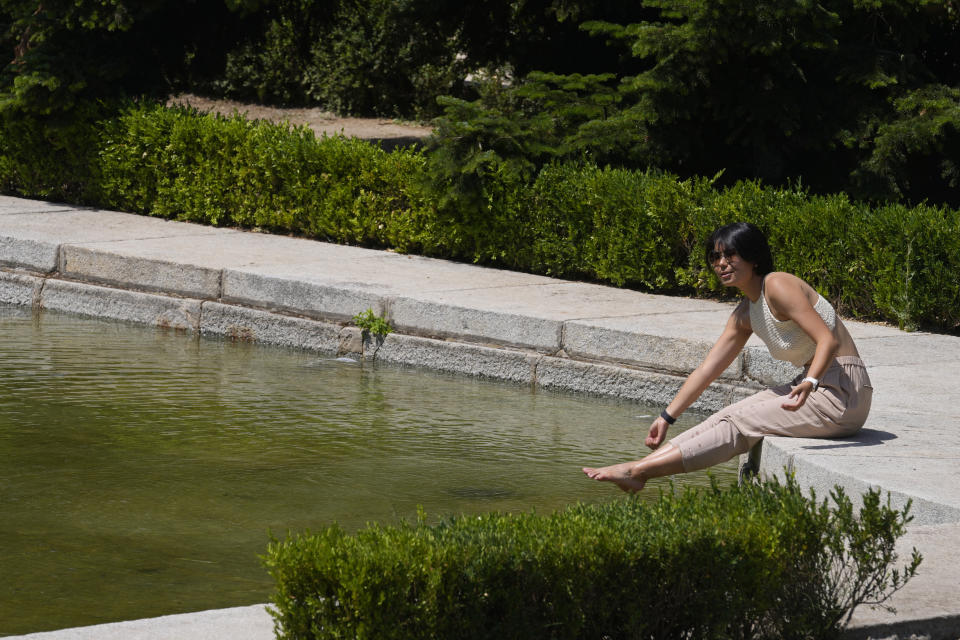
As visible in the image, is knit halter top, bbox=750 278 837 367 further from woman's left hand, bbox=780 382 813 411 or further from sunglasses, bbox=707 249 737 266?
woman's left hand, bbox=780 382 813 411


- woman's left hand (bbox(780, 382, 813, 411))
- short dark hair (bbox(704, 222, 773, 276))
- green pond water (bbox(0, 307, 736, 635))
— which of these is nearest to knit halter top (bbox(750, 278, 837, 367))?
short dark hair (bbox(704, 222, 773, 276))

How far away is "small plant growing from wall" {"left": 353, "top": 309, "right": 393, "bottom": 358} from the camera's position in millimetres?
8406

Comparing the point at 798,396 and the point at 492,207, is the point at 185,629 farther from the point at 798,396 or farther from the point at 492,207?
the point at 492,207

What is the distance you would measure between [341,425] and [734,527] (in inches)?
144

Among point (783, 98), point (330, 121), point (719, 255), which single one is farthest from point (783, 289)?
point (330, 121)

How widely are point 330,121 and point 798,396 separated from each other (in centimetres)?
1619

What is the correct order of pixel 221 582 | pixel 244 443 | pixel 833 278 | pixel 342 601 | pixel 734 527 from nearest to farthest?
pixel 342 601 < pixel 734 527 < pixel 221 582 < pixel 244 443 < pixel 833 278

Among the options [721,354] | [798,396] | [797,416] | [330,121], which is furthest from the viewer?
[330,121]

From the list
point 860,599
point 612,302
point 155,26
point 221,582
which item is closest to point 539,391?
point 612,302

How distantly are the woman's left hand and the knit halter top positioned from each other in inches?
11.7

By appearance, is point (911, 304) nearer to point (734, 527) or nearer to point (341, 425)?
point (341, 425)

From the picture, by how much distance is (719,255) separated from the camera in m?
5.50

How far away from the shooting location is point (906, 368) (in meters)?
7.15

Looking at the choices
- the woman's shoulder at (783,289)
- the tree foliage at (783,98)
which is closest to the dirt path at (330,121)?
the tree foliage at (783,98)
